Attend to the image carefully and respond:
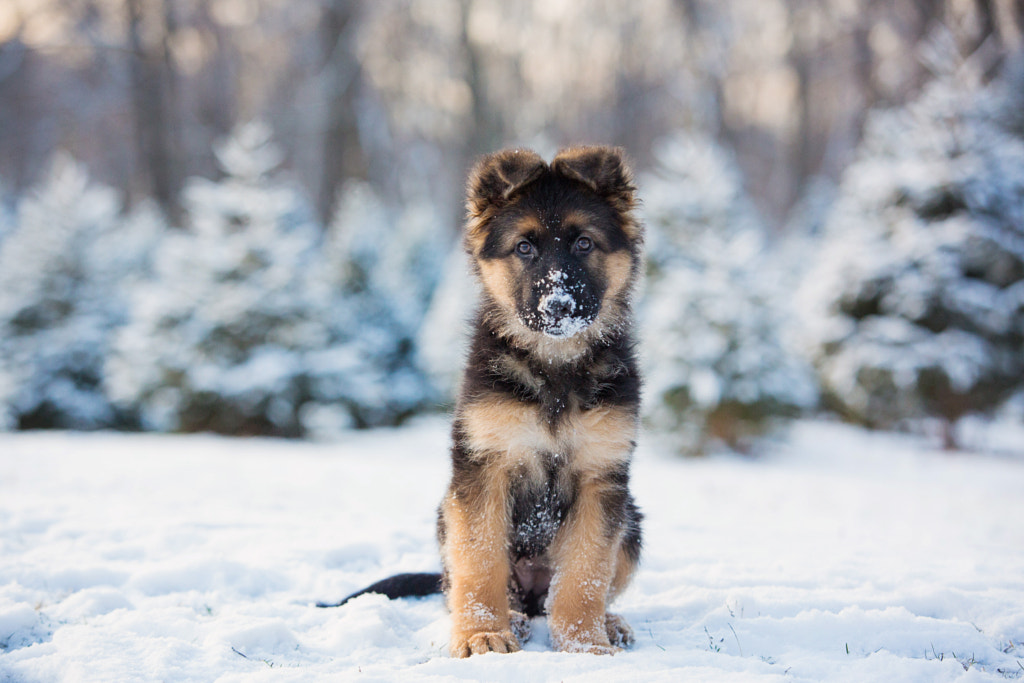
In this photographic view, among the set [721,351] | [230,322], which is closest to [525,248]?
[721,351]

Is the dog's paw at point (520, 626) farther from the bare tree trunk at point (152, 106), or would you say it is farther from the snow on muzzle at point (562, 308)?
the bare tree trunk at point (152, 106)

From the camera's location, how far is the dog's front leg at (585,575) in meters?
3.13

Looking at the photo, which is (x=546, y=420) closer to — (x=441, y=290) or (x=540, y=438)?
(x=540, y=438)

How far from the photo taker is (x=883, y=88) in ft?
83.5

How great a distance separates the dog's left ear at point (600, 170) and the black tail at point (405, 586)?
2397 mm

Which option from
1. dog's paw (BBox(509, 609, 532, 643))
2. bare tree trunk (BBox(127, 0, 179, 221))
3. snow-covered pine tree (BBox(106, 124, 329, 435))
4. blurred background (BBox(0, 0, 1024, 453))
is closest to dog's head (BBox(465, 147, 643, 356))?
dog's paw (BBox(509, 609, 532, 643))

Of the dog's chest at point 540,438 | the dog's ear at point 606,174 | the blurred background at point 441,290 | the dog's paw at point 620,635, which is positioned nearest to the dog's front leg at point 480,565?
the dog's chest at point 540,438

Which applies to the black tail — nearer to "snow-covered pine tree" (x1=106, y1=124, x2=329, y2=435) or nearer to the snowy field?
the snowy field

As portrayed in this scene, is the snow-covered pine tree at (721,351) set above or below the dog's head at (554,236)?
below

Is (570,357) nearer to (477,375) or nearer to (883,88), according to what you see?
(477,375)

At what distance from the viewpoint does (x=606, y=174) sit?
3.67 meters

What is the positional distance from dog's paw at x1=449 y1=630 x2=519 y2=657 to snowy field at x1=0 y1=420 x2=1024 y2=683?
90 millimetres

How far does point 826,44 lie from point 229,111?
81.1 ft

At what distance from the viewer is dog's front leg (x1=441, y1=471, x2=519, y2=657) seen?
3.13 m
